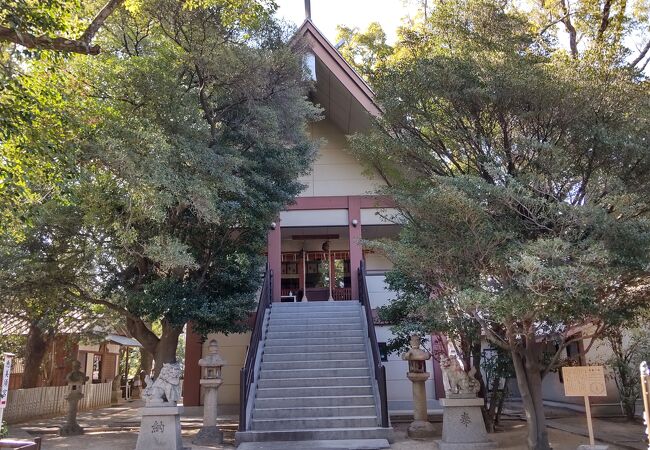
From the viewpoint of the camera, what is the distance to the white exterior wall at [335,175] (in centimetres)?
1440

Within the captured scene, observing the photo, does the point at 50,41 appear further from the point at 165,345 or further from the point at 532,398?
the point at 532,398

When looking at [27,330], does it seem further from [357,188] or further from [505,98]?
[505,98]

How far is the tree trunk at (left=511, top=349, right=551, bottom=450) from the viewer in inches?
268

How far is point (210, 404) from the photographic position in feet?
28.4

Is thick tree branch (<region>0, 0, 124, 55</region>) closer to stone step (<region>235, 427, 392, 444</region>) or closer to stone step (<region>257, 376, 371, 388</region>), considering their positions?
stone step (<region>235, 427, 392, 444</region>)

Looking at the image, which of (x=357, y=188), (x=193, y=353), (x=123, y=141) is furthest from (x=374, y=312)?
(x=123, y=141)

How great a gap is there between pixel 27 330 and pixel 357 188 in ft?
38.6

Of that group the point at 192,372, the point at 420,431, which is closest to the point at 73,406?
the point at 192,372

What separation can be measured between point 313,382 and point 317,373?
29cm

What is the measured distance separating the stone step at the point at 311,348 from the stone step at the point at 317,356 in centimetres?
12

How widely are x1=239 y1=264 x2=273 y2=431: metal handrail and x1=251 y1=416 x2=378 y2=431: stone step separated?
15.2 inches

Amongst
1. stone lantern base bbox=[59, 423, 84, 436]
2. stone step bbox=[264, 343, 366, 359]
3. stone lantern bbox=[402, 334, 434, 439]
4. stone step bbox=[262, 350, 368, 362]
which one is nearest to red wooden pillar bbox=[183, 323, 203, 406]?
stone lantern base bbox=[59, 423, 84, 436]

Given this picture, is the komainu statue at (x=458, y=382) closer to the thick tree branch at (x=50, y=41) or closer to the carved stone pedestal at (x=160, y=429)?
the carved stone pedestal at (x=160, y=429)

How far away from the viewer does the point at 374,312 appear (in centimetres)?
1286
